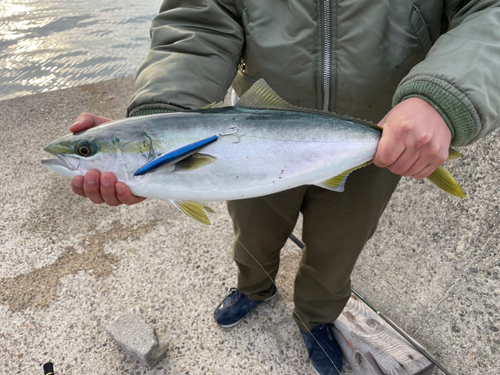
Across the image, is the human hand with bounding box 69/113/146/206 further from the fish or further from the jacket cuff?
the jacket cuff

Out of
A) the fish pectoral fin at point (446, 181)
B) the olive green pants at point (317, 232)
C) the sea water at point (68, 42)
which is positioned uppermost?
the fish pectoral fin at point (446, 181)

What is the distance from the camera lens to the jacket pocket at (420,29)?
4.31ft

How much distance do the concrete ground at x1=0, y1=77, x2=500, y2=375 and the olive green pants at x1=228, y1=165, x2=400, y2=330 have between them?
42 centimetres

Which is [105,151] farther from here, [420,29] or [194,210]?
[420,29]

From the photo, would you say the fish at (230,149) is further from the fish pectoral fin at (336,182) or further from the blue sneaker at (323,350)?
the blue sneaker at (323,350)

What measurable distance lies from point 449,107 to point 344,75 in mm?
443

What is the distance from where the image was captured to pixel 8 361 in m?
2.08

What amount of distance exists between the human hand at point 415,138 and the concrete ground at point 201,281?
1094 mm

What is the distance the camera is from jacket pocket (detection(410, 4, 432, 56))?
1314 mm

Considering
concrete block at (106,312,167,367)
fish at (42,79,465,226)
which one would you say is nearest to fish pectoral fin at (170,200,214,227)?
fish at (42,79,465,226)

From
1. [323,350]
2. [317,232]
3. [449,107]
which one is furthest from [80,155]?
[323,350]

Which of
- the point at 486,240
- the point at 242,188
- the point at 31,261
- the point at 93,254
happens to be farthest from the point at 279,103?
the point at 31,261

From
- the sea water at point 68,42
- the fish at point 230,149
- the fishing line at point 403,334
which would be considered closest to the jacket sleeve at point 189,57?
the fish at point 230,149

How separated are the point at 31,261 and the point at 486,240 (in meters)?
3.27
